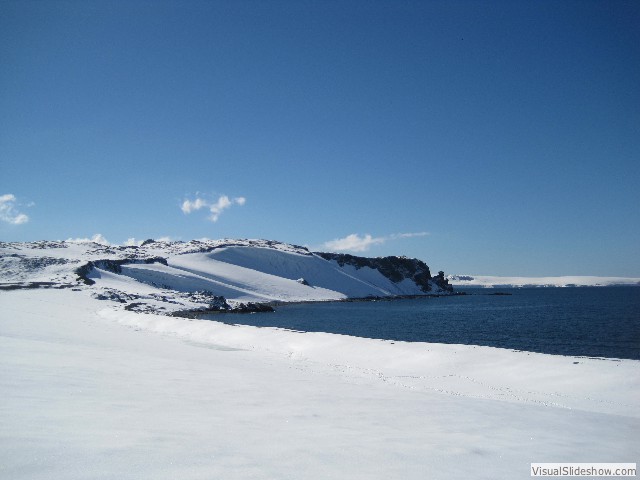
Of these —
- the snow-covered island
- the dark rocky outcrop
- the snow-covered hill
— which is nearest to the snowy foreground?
the snow-covered island

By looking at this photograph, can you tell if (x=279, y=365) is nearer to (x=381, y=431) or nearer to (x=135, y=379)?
(x=135, y=379)

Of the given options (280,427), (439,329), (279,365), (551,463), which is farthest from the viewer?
(439,329)

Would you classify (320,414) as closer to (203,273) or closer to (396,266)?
(203,273)

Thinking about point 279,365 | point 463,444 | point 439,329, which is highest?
point 463,444

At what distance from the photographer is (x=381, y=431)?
6.02m

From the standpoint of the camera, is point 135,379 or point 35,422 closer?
point 35,422

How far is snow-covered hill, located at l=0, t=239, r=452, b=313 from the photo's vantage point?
7094 centimetres

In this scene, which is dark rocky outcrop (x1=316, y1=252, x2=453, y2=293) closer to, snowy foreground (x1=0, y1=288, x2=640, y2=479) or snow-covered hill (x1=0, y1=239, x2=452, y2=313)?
snow-covered hill (x1=0, y1=239, x2=452, y2=313)

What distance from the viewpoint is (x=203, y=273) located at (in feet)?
374

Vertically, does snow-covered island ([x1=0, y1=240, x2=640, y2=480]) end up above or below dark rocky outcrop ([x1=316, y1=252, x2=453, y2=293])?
below

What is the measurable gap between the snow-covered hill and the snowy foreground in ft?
154

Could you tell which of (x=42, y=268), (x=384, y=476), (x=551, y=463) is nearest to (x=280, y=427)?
(x=384, y=476)

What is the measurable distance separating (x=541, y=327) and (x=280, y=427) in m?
→ 48.2

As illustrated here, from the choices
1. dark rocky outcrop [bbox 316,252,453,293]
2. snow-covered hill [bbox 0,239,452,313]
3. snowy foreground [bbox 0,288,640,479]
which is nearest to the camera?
snowy foreground [bbox 0,288,640,479]
